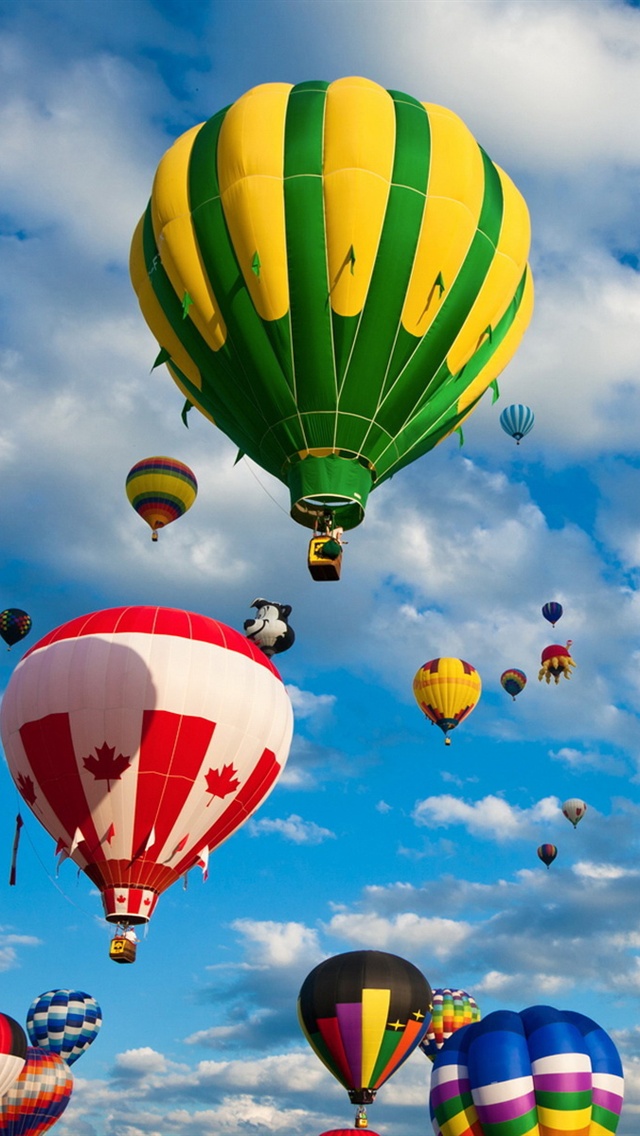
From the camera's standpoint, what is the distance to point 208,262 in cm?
1692

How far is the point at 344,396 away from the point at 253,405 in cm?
127

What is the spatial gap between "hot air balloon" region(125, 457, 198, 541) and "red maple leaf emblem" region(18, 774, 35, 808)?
10.5 m

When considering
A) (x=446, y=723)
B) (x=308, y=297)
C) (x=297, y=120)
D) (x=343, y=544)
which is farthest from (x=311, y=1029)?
(x=297, y=120)

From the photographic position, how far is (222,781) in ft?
69.2

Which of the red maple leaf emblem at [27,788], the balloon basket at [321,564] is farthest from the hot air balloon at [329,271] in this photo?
the red maple leaf emblem at [27,788]

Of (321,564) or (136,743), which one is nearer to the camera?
(321,564)

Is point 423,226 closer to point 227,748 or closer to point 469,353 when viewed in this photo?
point 469,353

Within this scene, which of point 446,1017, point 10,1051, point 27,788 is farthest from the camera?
point 446,1017

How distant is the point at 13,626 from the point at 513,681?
16753 millimetres

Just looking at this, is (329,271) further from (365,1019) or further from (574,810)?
(574,810)

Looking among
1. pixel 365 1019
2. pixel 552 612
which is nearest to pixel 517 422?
pixel 552 612

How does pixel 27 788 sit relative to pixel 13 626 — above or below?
below

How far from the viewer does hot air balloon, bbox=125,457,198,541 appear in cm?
3102

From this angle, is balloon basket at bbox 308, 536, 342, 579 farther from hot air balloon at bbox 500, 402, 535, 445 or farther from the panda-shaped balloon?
hot air balloon at bbox 500, 402, 535, 445
